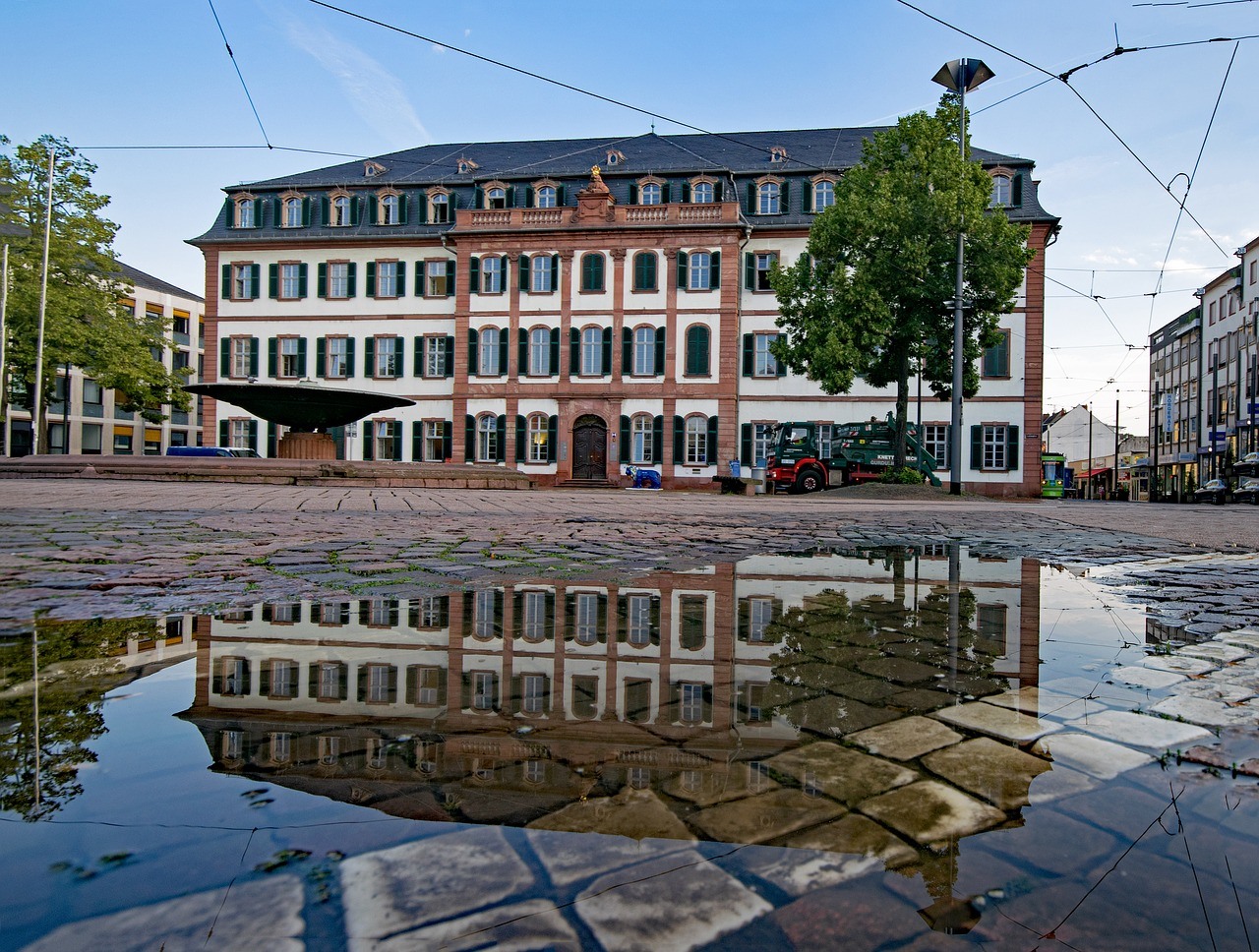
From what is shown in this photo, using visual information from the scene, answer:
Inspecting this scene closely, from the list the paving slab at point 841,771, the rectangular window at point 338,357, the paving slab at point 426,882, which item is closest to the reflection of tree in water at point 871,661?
the paving slab at point 841,771

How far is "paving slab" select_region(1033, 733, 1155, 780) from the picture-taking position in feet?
6.10

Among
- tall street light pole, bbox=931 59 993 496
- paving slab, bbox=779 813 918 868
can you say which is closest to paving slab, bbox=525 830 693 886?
paving slab, bbox=779 813 918 868

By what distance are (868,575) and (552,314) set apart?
31575mm

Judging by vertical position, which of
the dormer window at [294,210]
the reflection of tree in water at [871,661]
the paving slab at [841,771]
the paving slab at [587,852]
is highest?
the dormer window at [294,210]

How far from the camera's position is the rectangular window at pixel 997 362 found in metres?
33.9

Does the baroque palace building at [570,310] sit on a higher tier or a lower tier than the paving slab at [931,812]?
higher

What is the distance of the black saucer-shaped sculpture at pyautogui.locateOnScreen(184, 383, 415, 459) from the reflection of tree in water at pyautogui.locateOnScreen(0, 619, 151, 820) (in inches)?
670

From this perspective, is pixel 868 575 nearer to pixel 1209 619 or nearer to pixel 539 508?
pixel 1209 619

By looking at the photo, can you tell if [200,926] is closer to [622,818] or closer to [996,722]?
[622,818]

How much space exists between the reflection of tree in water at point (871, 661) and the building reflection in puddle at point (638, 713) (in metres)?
0.01

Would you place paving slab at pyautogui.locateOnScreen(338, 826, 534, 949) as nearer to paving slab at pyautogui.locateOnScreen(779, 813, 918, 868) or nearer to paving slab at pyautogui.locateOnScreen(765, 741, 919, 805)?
paving slab at pyautogui.locateOnScreen(779, 813, 918, 868)

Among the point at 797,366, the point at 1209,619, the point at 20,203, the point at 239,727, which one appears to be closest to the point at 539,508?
the point at 1209,619

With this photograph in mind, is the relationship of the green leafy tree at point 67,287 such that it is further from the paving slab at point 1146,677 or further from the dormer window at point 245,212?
the paving slab at point 1146,677

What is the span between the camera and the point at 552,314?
3569cm
